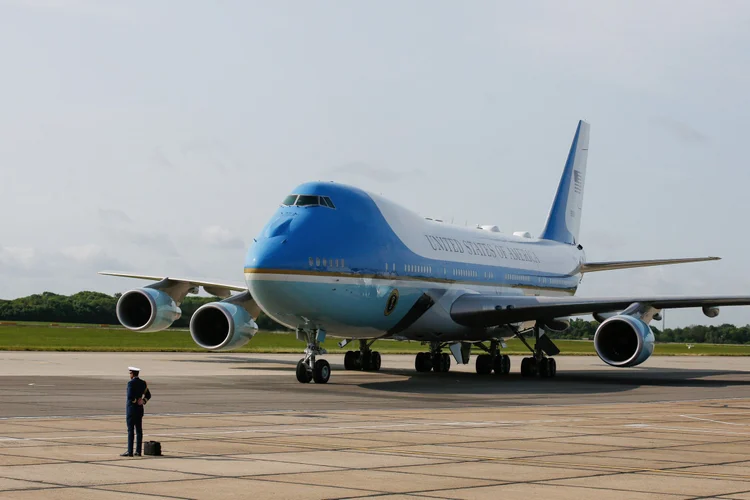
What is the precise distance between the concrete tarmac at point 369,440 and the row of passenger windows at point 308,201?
468cm

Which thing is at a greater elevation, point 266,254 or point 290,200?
point 290,200

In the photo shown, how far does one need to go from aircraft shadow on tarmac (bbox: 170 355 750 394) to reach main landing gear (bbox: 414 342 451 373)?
0.42 m

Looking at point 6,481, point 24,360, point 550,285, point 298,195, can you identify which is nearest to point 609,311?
point 550,285

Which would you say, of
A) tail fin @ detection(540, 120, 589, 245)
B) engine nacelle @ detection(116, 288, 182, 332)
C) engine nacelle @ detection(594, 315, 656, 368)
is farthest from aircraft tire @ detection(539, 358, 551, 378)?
engine nacelle @ detection(116, 288, 182, 332)

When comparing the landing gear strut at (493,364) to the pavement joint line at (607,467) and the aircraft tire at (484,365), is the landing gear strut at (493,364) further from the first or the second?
the pavement joint line at (607,467)

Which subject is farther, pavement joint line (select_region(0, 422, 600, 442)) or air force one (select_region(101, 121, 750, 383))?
air force one (select_region(101, 121, 750, 383))

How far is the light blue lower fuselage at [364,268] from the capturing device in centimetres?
Answer: 2584

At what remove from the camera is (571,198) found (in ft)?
155

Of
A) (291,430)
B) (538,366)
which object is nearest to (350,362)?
(538,366)

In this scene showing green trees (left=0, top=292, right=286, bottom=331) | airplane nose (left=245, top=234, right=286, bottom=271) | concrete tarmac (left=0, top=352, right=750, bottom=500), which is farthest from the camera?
green trees (left=0, top=292, right=286, bottom=331)

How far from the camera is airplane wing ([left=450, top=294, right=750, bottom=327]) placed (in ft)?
104

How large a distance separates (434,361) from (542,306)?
4.80 metres

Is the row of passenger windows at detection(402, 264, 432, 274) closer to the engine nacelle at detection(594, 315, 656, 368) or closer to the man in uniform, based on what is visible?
the engine nacelle at detection(594, 315, 656, 368)

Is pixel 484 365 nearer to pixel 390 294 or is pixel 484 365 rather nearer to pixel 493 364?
pixel 493 364
